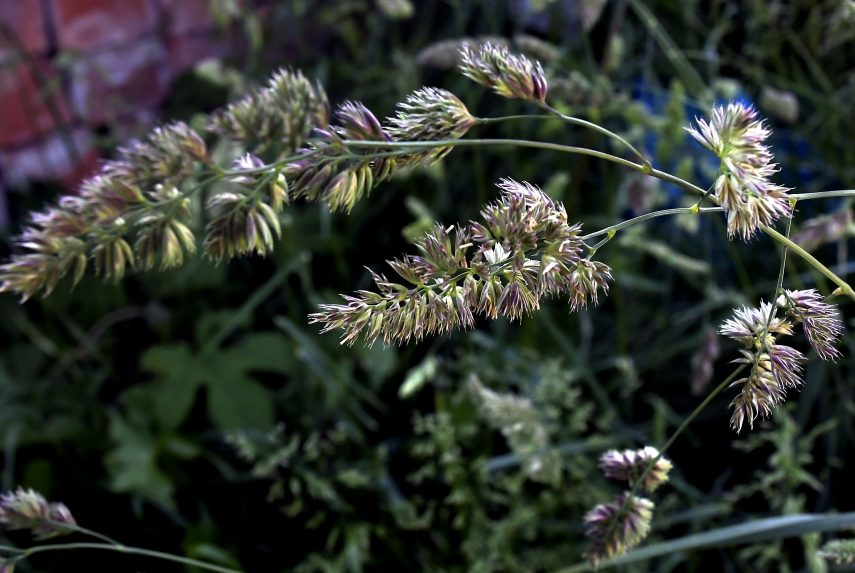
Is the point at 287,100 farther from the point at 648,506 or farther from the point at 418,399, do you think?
the point at 418,399

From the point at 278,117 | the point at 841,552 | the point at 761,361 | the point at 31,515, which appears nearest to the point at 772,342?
the point at 761,361

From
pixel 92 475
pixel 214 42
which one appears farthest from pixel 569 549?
pixel 214 42

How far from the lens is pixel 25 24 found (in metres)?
2.29

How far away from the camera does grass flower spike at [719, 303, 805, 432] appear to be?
63cm

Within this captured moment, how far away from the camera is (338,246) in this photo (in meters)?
2.02

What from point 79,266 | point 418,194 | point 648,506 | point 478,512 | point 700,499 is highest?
point 79,266

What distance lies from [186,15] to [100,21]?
234 millimetres

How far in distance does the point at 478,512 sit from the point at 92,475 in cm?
80

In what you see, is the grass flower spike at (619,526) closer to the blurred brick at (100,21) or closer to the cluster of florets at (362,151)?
the cluster of florets at (362,151)

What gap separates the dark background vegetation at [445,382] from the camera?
156cm

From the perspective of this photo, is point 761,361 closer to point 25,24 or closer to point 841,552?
point 841,552

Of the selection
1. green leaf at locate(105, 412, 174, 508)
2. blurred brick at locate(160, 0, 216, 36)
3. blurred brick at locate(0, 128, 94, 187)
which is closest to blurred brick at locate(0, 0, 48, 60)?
blurred brick at locate(0, 128, 94, 187)

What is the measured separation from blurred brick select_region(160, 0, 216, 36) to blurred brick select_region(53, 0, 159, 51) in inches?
1.6

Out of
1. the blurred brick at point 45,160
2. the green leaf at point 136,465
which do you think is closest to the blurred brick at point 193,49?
the blurred brick at point 45,160
